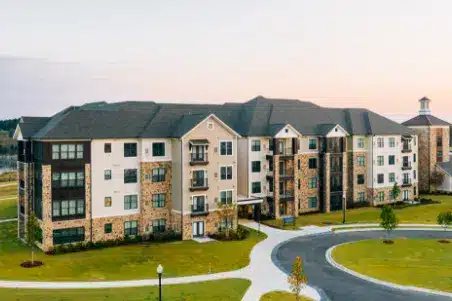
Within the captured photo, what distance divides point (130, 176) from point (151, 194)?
2.75m

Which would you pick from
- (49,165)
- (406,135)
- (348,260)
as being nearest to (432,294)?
(348,260)

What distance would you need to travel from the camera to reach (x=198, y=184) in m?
45.8

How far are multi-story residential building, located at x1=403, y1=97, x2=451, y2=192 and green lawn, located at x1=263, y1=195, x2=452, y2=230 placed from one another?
13804mm

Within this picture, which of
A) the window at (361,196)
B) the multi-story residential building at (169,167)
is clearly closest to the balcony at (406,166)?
the window at (361,196)

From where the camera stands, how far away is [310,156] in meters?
59.8

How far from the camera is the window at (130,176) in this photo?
1746 inches

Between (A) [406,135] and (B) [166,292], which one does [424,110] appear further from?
(B) [166,292]

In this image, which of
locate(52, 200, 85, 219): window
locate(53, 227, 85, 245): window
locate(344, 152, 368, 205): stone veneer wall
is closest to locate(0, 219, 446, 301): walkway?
locate(53, 227, 85, 245): window

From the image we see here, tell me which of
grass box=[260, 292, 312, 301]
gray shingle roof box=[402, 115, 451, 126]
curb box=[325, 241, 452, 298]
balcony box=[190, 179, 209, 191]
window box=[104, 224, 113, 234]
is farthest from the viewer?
gray shingle roof box=[402, 115, 451, 126]

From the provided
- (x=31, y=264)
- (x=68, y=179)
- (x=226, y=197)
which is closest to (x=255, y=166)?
(x=226, y=197)

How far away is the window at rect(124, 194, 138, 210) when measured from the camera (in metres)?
44.2

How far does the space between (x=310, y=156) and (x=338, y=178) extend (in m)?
5.21

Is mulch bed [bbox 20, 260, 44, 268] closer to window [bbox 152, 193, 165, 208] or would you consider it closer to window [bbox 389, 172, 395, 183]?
window [bbox 152, 193, 165, 208]

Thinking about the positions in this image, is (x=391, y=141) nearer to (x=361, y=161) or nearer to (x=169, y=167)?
(x=361, y=161)
